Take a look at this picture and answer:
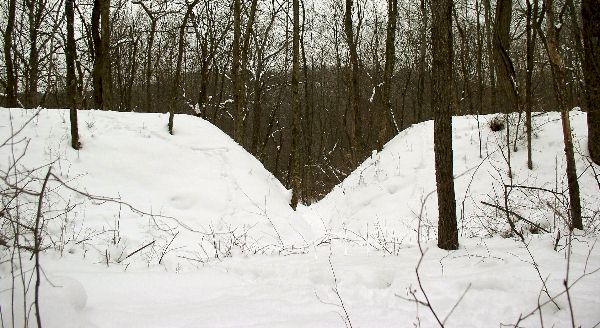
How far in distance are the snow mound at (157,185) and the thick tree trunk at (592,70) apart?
6010 millimetres

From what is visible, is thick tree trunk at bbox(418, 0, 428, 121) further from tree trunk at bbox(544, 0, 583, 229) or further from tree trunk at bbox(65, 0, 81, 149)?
tree trunk at bbox(65, 0, 81, 149)

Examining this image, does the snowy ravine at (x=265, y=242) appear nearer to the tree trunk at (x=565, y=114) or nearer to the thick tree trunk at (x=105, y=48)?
the tree trunk at (x=565, y=114)

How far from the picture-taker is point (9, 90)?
1285 cm

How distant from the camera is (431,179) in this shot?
9938 millimetres

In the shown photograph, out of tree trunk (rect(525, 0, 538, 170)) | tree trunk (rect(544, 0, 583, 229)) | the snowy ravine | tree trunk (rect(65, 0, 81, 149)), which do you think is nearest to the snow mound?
the snowy ravine

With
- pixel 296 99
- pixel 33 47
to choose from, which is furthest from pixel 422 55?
pixel 33 47

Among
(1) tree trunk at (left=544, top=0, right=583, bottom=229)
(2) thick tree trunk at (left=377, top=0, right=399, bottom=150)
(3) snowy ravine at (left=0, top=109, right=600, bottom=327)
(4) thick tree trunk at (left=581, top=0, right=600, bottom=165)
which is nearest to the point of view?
(3) snowy ravine at (left=0, top=109, right=600, bottom=327)

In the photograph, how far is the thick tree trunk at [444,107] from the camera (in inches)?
174

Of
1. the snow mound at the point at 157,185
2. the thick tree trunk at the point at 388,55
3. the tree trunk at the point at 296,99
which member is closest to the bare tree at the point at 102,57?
the snow mound at the point at 157,185

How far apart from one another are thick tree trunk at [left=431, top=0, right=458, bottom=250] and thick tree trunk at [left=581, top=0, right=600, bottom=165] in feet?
12.3

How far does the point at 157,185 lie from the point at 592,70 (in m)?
8.44

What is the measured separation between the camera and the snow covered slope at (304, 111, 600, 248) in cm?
848

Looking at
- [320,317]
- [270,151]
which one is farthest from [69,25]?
[270,151]

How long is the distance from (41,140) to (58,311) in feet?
21.2
